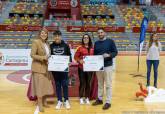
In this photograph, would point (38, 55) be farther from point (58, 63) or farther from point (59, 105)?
point (59, 105)

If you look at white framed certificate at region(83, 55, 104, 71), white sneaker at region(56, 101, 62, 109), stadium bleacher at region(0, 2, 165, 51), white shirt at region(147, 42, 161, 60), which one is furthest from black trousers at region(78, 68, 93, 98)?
stadium bleacher at region(0, 2, 165, 51)

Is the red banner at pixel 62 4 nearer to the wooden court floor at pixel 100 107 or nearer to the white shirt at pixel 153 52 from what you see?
the wooden court floor at pixel 100 107

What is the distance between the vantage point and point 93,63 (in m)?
8.05

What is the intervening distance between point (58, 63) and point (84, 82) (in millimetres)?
972

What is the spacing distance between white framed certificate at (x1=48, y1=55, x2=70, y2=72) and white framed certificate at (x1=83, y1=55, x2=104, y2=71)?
1.45 ft

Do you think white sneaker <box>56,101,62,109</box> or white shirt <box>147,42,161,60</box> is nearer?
white sneaker <box>56,101,62,109</box>

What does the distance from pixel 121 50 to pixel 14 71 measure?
919 centimetres

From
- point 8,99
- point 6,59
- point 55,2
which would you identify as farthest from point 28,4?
point 8,99

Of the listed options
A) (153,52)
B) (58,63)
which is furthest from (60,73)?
(153,52)

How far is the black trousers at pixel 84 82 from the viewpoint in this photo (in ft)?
27.6

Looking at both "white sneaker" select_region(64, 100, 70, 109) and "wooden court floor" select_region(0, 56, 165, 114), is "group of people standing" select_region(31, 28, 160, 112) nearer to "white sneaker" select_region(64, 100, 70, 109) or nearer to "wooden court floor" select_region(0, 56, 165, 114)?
"white sneaker" select_region(64, 100, 70, 109)

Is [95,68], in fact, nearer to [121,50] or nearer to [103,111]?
[103,111]

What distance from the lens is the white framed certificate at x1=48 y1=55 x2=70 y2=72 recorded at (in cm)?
778

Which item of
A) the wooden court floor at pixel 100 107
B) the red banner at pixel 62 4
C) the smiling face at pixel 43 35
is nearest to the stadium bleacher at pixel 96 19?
the red banner at pixel 62 4
